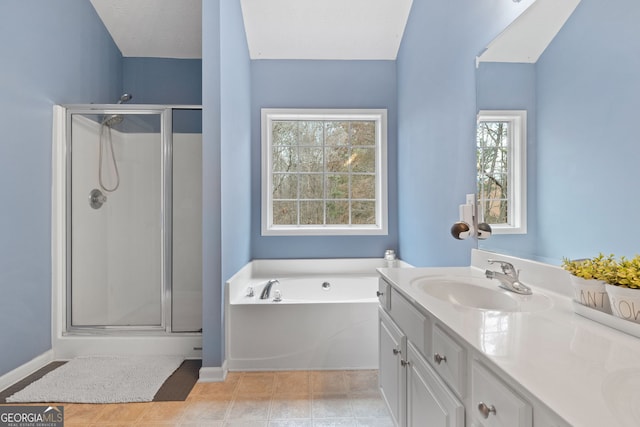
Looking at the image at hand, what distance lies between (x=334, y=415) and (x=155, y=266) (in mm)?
1698

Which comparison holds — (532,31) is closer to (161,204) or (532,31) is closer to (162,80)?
(161,204)

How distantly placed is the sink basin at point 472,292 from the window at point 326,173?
1856 millimetres

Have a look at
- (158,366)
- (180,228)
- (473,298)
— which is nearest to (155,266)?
(180,228)

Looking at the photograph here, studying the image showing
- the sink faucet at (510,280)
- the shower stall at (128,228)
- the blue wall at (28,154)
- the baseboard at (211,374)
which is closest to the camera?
the sink faucet at (510,280)

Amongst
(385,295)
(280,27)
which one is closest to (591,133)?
(385,295)

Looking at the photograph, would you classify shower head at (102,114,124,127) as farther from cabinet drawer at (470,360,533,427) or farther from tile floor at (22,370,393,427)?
cabinet drawer at (470,360,533,427)

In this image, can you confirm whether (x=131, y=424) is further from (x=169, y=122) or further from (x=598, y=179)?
(x=598, y=179)

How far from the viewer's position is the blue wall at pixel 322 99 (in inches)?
126

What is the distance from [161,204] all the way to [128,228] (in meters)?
0.35

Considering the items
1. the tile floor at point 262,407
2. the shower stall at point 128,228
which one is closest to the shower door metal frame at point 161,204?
the shower stall at point 128,228

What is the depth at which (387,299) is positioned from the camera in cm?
156

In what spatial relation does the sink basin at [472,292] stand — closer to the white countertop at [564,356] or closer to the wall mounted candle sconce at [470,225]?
the white countertop at [564,356]

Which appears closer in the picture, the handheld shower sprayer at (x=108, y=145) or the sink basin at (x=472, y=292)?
the sink basin at (x=472, y=292)

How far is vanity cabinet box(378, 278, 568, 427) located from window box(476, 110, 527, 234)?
62 centimetres
